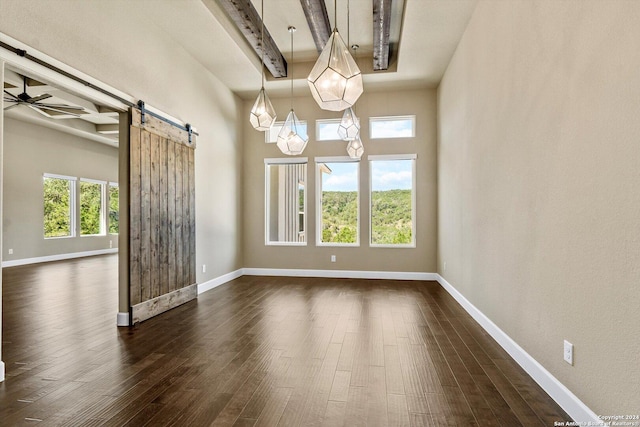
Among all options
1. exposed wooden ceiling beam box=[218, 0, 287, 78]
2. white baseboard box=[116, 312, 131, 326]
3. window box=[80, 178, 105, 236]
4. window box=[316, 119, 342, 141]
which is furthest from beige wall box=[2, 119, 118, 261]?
window box=[316, 119, 342, 141]

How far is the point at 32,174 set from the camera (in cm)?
889

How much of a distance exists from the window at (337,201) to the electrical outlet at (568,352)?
4801 millimetres

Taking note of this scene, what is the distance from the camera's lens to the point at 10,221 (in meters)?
8.40

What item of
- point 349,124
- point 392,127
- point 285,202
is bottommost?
point 285,202

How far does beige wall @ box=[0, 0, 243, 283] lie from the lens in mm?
3020

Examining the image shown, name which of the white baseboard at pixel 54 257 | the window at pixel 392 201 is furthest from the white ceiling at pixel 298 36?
the white baseboard at pixel 54 257

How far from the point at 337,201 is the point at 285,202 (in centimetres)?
111

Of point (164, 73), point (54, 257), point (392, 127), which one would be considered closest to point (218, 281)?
point (164, 73)

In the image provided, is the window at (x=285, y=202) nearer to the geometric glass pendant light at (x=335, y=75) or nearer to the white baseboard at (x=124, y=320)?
the white baseboard at (x=124, y=320)

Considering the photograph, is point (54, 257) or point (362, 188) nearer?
point (362, 188)

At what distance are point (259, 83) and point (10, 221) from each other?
7.26 m

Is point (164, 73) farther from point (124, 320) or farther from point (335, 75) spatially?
point (124, 320)

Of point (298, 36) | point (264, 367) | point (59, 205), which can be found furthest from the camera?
point (59, 205)

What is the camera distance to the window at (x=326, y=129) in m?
6.97
